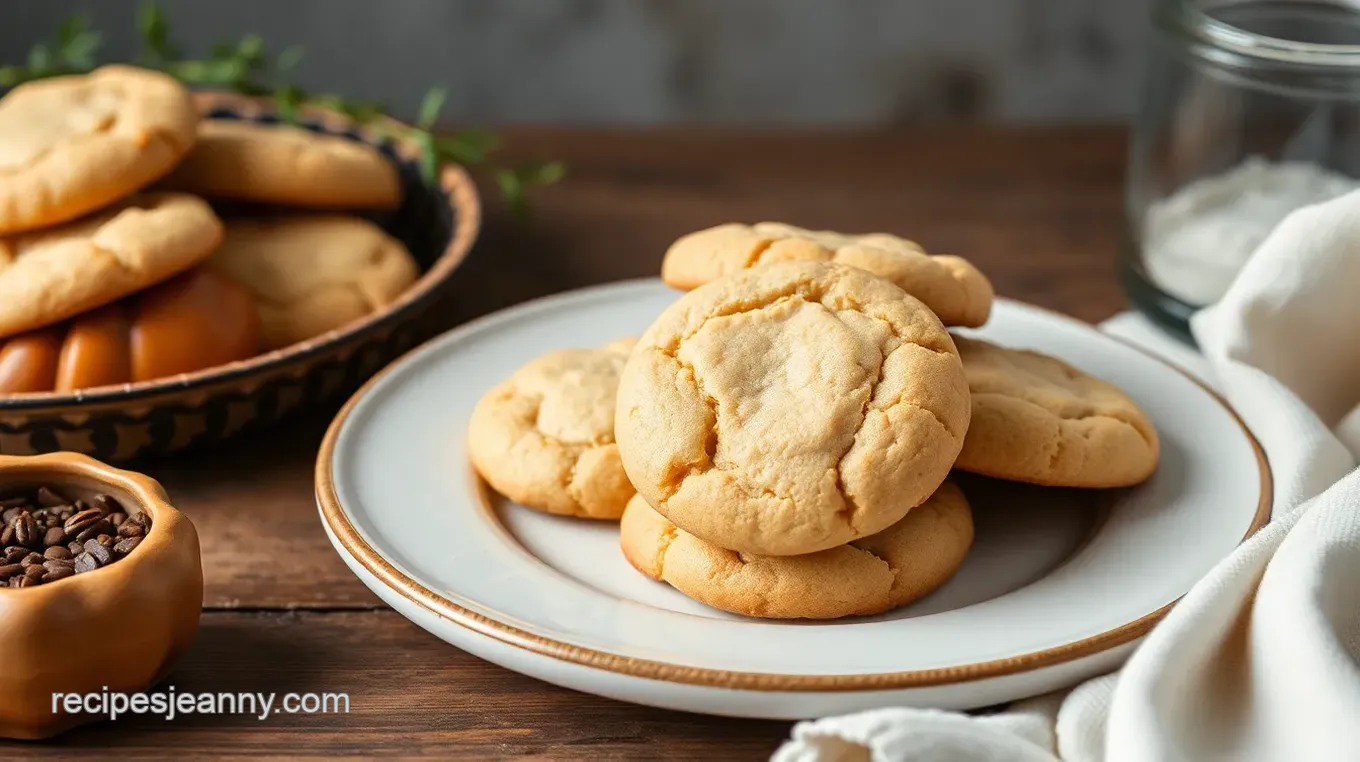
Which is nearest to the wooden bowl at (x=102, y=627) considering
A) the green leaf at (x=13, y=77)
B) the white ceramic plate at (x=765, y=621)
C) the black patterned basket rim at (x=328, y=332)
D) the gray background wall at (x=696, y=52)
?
the white ceramic plate at (x=765, y=621)

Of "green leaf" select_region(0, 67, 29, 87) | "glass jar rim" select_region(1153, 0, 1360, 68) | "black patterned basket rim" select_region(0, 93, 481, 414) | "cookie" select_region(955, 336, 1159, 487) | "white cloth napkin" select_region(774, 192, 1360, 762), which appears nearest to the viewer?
"white cloth napkin" select_region(774, 192, 1360, 762)

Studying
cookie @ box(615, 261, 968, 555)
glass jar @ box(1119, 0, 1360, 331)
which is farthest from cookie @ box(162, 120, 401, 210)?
glass jar @ box(1119, 0, 1360, 331)

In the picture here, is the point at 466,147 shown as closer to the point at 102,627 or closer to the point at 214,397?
the point at 214,397

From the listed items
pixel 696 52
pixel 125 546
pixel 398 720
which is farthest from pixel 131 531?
pixel 696 52

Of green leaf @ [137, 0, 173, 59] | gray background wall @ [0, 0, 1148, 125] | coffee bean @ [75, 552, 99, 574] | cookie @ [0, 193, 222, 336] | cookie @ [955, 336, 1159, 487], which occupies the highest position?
green leaf @ [137, 0, 173, 59]

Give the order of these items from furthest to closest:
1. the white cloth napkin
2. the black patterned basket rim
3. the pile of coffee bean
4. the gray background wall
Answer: the gray background wall
the black patterned basket rim
the pile of coffee bean
the white cloth napkin

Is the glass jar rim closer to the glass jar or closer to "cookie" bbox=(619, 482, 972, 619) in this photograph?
the glass jar

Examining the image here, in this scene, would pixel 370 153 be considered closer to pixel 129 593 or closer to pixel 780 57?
pixel 129 593
